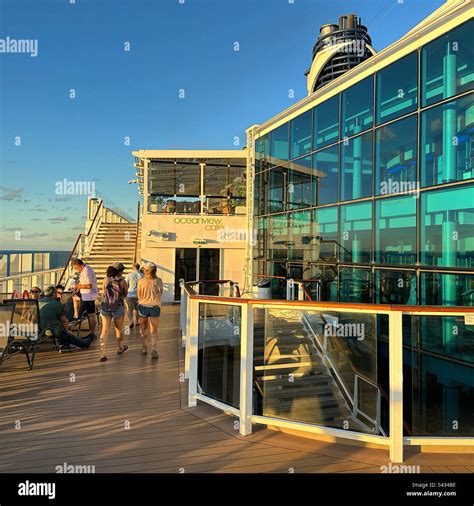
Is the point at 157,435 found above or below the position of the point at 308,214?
below

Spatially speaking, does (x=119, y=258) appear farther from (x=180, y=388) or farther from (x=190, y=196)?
(x=180, y=388)

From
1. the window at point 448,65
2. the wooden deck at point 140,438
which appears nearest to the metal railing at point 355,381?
the wooden deck at point 140,438

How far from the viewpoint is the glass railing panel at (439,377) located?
10.9ft

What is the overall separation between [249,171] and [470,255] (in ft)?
29.2

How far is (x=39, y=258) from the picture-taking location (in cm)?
1755

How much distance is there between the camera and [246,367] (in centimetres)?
363

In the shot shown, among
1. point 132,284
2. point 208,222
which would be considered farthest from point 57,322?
point 208,222

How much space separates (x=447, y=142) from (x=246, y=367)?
15.0 feet

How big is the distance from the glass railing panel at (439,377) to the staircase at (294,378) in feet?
1.94

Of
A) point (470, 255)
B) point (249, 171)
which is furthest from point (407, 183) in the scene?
point (249, 171)

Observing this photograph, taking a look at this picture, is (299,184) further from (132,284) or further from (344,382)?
(344,382)

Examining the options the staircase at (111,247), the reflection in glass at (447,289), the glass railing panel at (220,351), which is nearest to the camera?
the glass railing panel at (220,351)

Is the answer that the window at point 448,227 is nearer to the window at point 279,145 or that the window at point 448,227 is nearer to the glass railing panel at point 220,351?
the glass railing panel at point 220,351
